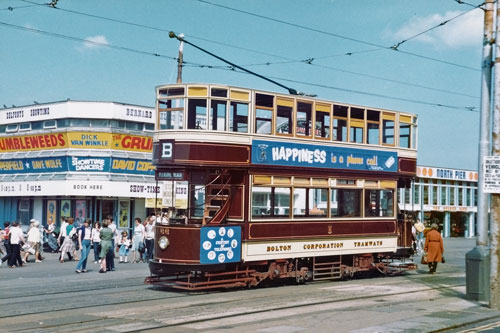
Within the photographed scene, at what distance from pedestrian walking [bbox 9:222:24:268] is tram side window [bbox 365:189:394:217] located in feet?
37.9

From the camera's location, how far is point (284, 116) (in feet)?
57.4

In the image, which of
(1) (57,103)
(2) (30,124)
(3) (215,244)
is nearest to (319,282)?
(3) (215,244)

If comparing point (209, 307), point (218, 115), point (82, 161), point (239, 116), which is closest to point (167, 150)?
point (218, 115)

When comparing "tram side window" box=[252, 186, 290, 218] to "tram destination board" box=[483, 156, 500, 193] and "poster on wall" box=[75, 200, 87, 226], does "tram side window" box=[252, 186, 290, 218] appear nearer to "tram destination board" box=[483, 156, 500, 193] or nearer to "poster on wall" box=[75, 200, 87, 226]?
"tram destination board" box=[483, 156, 500, 193]

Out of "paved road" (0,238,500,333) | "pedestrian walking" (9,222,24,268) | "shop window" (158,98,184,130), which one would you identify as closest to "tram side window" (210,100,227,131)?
"shop window" (158,98,184,130)

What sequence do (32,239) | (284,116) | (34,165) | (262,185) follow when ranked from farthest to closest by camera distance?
(34,165)
(32,239)
(284,116)
(262,185)

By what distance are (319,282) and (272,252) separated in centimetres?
262

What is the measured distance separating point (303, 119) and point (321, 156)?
1094 millimetres

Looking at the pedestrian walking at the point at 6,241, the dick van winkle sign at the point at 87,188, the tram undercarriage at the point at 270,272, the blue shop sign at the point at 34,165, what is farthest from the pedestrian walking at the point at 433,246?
the blue shop sign at the point at 34,165

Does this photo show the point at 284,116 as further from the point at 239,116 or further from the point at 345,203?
the point at 345,203

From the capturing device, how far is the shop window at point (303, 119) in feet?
58.6

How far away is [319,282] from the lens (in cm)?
1909

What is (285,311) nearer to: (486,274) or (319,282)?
(486,274)

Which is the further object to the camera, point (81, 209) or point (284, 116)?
point (81, 209)
